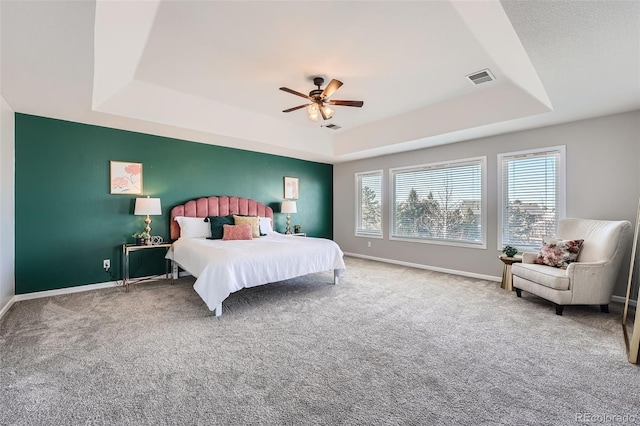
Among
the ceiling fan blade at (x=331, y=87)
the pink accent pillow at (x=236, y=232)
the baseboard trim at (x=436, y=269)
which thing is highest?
the ceiling fan blade at (x=331, y=87)

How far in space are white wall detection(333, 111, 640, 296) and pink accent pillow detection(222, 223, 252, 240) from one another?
3242mm

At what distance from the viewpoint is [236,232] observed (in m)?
4.65

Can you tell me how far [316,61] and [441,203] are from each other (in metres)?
3.65

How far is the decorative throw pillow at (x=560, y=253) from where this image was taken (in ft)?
11.5

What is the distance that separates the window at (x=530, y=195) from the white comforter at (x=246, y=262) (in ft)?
9.40

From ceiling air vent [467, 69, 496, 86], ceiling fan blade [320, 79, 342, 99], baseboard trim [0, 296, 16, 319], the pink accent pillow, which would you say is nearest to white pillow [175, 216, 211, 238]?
the pink accent pillow

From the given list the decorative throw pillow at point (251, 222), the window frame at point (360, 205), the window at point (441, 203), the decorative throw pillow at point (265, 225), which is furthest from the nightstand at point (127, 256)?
the window at point (441, 203)

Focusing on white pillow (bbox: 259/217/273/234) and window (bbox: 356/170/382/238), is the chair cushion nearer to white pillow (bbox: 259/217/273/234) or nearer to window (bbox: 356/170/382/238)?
window (bbox: 356/170/382/238)

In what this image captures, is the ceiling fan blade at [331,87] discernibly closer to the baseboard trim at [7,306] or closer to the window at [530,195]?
the window at [530,195]

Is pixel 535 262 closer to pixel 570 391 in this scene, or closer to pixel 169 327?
pixel 570 391

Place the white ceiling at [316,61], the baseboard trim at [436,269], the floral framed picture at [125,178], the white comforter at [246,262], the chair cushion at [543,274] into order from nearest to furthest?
the white ceiling at [316,61] → the white comforter at [246,262] → the chair cushion at [543,274] → the floral framed picture at [125,178] → the baseboard trim at [436,269]

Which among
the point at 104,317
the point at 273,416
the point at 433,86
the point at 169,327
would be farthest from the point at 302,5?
the point at 104,317

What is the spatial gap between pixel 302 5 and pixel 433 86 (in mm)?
2325

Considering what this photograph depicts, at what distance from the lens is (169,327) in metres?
2.83
